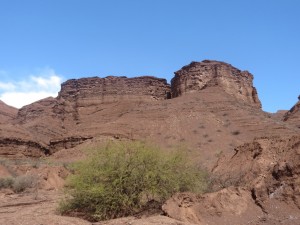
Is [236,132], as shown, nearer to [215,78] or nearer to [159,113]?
[159,113]

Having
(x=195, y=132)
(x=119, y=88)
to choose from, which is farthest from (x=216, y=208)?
(x=119, y=88)

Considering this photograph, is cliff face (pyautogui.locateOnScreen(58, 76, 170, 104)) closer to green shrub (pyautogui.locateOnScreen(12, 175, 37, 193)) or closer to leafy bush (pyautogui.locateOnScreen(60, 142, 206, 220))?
A: green shrub (pyautogui.locateOnScreen(12, 175, 37, 193))

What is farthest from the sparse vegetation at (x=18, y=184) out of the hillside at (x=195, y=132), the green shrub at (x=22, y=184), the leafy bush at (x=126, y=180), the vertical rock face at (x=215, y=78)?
the vertical rock face at (x=215, y=78)

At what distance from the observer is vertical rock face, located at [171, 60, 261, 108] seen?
230 feet

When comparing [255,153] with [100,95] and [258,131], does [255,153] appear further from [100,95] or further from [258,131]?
[100,95]

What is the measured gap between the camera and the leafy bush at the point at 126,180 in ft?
40.1

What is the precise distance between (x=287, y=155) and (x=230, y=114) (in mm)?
43547

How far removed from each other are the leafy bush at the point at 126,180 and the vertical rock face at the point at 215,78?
5604 cm

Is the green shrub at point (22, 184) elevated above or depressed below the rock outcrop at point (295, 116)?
below

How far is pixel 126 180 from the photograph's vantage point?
12.4m

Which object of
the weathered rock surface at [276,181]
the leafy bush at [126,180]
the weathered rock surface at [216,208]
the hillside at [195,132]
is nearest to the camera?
the weathered rock surface at [276,181]

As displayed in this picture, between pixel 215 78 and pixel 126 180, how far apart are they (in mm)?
58614

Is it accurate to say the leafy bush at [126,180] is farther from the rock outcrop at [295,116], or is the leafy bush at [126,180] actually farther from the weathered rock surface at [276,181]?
the rock outcrop at [295,116]

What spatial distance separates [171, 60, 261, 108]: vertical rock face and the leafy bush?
5604 cm
